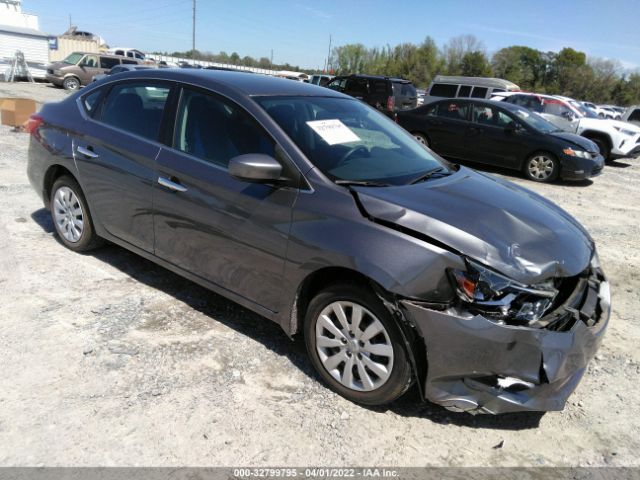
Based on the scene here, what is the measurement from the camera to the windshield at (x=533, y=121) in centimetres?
1020

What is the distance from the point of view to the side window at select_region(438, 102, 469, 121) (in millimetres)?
10930

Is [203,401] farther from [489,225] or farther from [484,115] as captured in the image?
[484,115]

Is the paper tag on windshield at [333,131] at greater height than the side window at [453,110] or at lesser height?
greater

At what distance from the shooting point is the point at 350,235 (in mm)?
2602

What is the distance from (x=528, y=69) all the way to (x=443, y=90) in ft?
198

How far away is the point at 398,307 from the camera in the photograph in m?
2.47

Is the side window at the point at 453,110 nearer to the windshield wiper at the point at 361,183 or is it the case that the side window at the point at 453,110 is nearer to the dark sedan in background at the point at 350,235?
the dark sedan in background at the point at 350,235

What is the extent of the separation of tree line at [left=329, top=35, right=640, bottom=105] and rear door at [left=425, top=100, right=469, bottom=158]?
56.5 metres

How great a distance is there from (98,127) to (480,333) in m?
3.40

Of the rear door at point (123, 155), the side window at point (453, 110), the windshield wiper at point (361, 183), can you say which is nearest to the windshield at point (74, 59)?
the side window at point (453, 110)

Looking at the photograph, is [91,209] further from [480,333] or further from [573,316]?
[573,316]

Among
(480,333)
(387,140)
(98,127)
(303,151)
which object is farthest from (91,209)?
(480,333)

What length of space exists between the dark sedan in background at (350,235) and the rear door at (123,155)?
1cm

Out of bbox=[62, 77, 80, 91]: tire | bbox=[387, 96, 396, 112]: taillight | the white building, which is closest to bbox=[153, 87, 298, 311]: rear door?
bbox=[387, 96, 396, 112]: taillight
